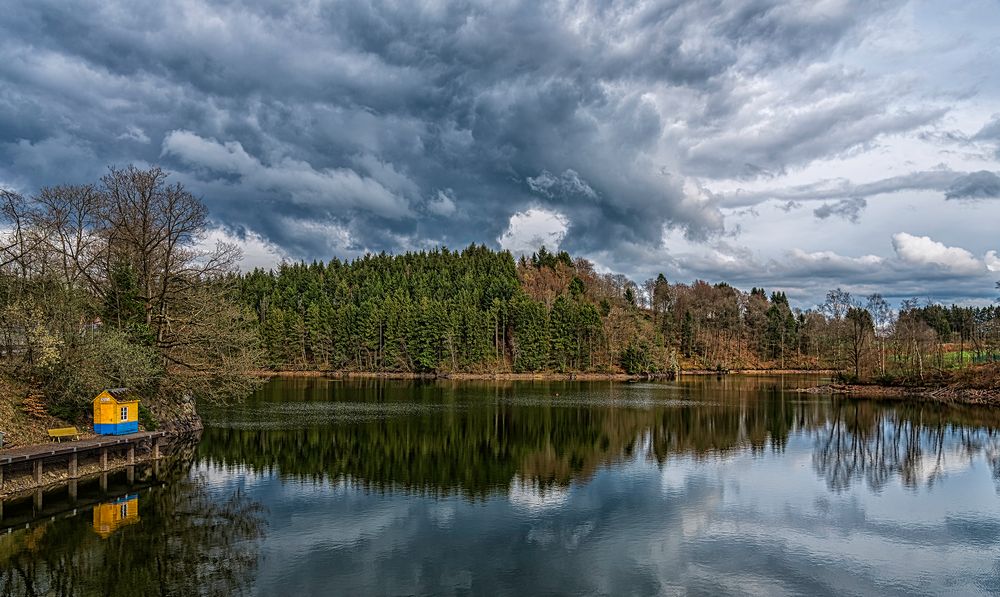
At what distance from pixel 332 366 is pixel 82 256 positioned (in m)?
74.0

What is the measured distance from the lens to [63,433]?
95.8 ft

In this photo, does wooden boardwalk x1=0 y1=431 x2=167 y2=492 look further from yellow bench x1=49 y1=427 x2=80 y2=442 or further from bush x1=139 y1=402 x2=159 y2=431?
bush x1=139 y1=402 x2=159 y2=431

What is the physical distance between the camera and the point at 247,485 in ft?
93.9

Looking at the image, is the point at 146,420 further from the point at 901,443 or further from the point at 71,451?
the point at 901,443

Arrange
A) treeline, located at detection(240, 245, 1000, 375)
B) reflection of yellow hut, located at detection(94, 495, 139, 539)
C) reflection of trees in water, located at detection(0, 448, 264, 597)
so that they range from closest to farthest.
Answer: reflection of trees in water, located at detection(0, 448, 264, 597)
reflection of yellow hut, located at detection(94, 495, 139, 539)
treeline, located at detection(240, 245, 1000, 375)

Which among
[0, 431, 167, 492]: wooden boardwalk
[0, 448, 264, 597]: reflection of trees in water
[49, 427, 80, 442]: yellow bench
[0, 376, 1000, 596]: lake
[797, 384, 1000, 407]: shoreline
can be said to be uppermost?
[49, 427, 80, 442]: yellow bench

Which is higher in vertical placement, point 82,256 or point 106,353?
point 82,256

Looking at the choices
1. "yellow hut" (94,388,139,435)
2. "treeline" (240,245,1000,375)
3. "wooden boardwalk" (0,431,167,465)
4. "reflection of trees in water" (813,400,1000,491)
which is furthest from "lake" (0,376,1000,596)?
"treeline" (240,245,1000,375)

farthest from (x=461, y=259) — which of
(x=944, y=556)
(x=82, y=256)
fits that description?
(x=944, y=556)

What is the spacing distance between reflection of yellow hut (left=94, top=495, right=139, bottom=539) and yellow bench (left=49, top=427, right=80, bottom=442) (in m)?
6.42

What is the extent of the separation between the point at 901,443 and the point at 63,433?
167 ft

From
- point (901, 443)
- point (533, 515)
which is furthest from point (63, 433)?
point (901, 443)

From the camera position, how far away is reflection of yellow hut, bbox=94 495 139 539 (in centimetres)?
2147

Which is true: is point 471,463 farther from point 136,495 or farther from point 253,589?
point 253,589
